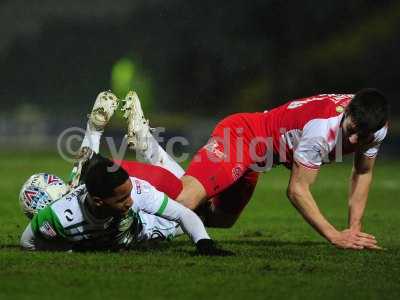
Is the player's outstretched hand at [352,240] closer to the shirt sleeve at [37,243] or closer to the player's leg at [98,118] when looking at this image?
the shirt sleeve at [37,243]

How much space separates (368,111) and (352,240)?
1139mm

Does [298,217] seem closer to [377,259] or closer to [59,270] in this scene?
[377,259]

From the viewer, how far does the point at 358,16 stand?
44375mm

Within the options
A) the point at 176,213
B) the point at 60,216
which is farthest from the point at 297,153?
the point at 60,216

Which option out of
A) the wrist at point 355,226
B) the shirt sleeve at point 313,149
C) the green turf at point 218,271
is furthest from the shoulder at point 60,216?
the wrist at point 355,226

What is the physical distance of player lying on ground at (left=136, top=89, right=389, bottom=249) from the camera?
8047 mm

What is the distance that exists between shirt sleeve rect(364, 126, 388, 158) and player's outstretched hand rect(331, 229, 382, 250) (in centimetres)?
96

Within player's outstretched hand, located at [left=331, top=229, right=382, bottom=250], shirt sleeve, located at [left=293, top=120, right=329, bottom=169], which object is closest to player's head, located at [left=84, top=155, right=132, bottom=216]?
shirt sleeve, located at [left=293, top=120, right=329, bottom=169]

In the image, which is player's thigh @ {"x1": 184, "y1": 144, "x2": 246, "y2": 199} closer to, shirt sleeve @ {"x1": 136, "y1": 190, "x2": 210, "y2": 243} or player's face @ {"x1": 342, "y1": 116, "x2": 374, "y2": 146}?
shirt sleeve @ {"x1": 136, "y1": 190, "x2": 210, "y2": 243}

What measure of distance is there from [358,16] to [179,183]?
121ft

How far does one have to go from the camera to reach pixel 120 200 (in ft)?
24.7

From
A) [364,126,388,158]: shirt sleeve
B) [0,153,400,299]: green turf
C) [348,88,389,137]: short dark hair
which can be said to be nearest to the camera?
[0,153,400,299]: green turf

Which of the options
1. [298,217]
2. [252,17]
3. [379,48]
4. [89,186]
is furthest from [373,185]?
[252,17]

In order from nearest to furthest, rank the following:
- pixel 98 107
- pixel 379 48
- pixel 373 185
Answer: pixel 98 107
pixel 373 185
pixel 379 48
